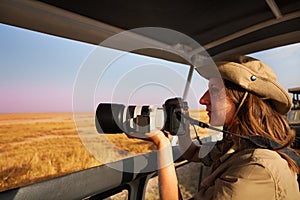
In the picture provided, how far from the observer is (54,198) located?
1.13m

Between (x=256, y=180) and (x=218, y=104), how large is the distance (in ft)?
1.08

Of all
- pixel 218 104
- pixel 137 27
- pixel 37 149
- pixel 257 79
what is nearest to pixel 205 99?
pixel 218 104

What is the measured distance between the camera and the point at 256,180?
0.75m

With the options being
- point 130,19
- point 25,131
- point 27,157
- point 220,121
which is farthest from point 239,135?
point 25,131

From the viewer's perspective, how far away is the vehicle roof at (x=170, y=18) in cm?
102

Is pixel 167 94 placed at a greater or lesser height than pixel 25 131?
greater

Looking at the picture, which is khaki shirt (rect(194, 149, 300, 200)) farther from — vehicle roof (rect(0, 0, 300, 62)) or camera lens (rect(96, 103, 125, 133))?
vehicle roof (rect(0, 0, 300, 62))

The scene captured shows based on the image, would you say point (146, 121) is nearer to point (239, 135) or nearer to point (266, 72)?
A: point (239, 135)

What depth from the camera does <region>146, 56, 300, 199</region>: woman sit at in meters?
0.78

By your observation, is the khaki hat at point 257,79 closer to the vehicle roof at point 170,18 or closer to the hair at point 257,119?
the hair at point 257,119

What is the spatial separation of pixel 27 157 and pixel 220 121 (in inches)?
103

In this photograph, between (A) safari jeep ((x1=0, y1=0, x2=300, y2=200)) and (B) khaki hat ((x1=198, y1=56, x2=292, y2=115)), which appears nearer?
(B) khaki hat ((x1=198, y1=56, x2=292, y2=115))

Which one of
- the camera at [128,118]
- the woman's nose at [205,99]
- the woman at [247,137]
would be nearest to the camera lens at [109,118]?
the camera at [128,118]

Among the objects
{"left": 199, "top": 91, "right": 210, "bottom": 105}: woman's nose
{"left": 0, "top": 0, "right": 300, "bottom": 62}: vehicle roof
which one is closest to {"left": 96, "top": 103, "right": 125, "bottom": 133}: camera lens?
{"left": 199, "top": 91, "right": 210, "bottom": 105}: woman's nose
